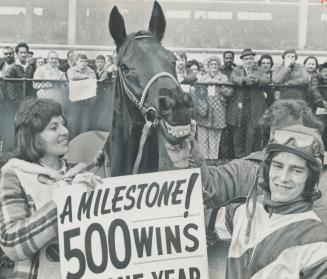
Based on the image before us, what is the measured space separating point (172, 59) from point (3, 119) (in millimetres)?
1024

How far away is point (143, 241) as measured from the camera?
12.9 feet

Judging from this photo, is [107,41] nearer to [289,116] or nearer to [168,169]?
[168,169]

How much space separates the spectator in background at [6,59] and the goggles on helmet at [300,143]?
1.54 meters

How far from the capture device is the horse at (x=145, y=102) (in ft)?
12.3

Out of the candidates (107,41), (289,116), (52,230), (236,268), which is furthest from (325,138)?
(52,230)

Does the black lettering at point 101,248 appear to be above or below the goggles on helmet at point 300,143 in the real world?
below

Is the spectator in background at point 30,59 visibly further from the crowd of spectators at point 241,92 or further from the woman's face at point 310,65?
the woman's face at point 310,65

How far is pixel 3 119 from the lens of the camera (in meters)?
3.95

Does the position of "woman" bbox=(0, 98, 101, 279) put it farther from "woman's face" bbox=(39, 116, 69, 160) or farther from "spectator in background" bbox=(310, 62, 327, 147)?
"spectator in background" bbox=(310, 62, 327, 147)

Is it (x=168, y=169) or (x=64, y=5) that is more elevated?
(x=64, y=5)

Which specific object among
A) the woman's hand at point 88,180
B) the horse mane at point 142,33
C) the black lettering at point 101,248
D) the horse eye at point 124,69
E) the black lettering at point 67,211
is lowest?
the black lettering at point 101,248

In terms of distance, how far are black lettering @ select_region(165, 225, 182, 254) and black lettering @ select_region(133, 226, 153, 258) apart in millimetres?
98

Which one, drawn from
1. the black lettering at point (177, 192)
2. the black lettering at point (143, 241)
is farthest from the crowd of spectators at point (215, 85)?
the black lettering at point (143, 241)

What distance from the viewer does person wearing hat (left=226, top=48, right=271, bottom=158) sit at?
4.02 meters
